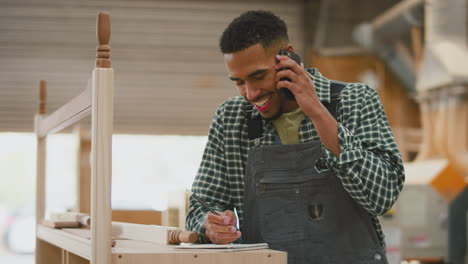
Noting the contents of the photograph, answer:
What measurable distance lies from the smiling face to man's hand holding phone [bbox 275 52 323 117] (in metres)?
0.03

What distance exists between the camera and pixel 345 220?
2.06 m

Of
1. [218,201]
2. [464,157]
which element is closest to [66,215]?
[218,201]

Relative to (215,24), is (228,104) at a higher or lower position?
lower

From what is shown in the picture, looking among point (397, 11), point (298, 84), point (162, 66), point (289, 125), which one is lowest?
point (289, 125)

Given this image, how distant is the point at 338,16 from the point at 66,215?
23.0 feet

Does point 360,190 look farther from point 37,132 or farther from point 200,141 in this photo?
point 200,141

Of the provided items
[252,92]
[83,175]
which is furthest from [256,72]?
[83,175]

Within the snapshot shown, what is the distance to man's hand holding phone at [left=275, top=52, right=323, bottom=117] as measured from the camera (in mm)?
1957

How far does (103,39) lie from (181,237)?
24.8 inches

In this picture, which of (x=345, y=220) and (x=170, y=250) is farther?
(x=345, y=220)

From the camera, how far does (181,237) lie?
1.98 metres

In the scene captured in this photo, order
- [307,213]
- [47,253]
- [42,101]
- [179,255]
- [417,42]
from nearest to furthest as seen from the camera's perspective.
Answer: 1. [179,255]
2. [307,213]
3. [47,253]
4. [42,101]
5. [417,42]

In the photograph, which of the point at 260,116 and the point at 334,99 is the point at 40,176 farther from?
the point at 334,99

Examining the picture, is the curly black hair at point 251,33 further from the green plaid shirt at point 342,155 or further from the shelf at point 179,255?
the shelf at point 179,255
